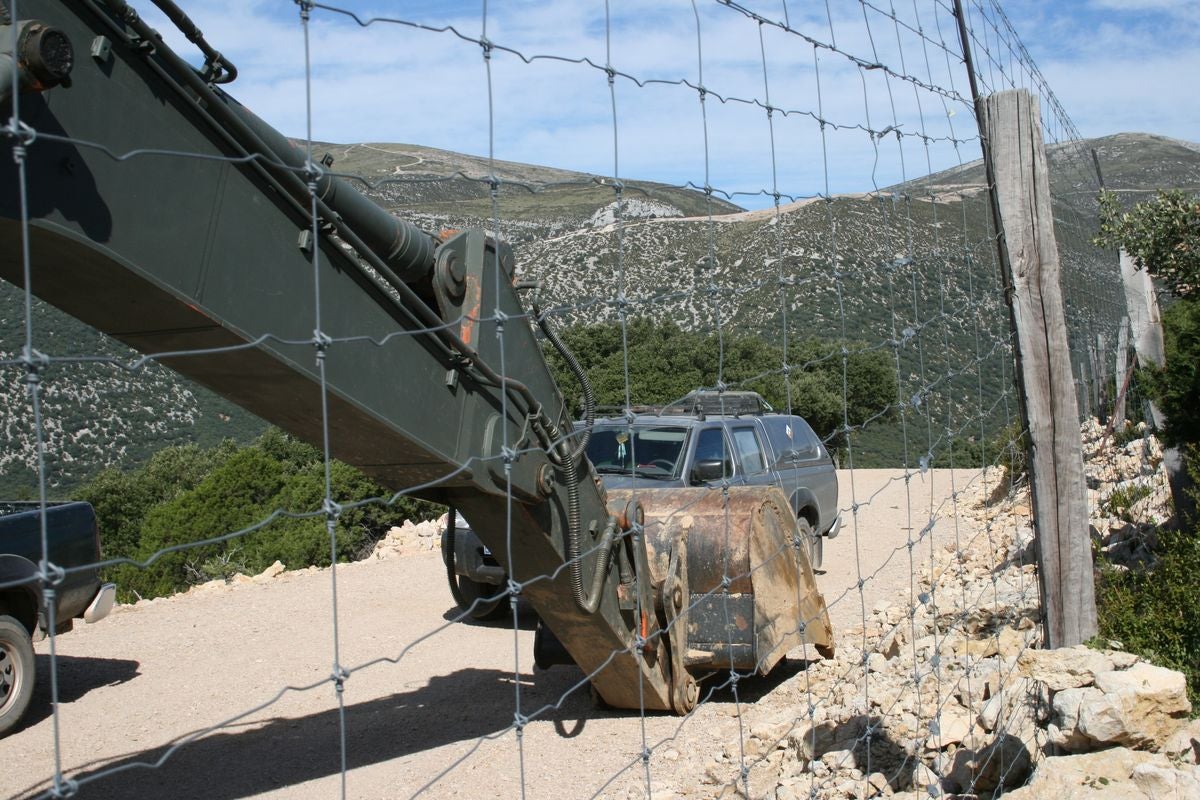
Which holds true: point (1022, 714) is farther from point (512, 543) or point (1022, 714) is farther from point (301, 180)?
point (301, 180)

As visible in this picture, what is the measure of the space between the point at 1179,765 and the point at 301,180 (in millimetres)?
3341

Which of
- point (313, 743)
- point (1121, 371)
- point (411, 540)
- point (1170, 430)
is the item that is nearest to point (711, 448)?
point (1170, 430)

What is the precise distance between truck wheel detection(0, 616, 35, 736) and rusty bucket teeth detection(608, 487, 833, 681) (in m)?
3.93

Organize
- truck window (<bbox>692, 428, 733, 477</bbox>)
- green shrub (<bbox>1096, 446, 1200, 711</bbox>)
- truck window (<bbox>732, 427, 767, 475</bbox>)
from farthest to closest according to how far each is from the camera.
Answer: truck window (<bbox>732, 427, 767, 475</bbox>), truck window (<bbox>692, 428, 733, 477</bbox>), green shrub (<bbox>1096, 446, 1200, 711</bbox>)

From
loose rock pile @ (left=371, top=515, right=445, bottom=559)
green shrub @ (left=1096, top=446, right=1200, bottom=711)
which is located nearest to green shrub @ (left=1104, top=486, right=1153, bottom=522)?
green shrub @ (left=1096, top=446, right=1200, bottom=711)

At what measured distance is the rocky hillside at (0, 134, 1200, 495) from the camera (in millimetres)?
4730

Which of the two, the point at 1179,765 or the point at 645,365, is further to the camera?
the point at 645,365

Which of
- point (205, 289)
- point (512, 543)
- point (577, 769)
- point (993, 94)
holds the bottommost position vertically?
point (577, 769)

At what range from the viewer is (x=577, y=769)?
5.46 metres

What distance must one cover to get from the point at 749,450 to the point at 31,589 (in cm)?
630

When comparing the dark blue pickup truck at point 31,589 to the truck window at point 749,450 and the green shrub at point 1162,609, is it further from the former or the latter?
the green shrub at point 1162,609

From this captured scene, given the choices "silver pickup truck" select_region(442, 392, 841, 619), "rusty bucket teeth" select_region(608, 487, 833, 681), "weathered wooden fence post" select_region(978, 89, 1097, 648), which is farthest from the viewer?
"silver pickup truck" select_region(442, 392, 841, 619)

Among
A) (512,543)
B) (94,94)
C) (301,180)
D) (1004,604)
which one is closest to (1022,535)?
(1004,604)

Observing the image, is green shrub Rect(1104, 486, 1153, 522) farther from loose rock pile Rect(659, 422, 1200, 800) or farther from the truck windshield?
the truck windshield
